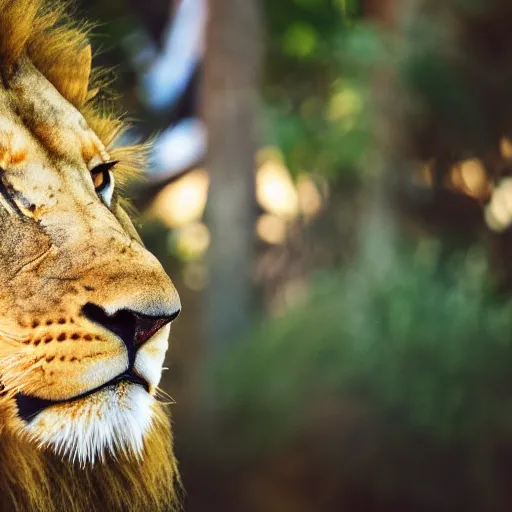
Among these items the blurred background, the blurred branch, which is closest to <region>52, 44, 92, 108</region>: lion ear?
the blurred background

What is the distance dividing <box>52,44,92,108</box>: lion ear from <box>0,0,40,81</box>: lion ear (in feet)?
0.13

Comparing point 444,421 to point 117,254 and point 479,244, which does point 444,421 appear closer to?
point 479,244

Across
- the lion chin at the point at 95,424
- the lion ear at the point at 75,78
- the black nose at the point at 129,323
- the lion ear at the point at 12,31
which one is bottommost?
the lion chin at the point at 95,424

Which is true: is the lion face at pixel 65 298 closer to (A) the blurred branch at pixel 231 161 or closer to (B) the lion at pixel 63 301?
(B) the lion at pixel 63 301

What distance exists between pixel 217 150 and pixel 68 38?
189 cm

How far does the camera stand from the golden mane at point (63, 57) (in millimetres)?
519

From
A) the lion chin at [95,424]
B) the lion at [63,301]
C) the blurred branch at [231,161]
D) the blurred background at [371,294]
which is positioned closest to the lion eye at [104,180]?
the lion at [63,301]

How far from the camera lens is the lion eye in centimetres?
56

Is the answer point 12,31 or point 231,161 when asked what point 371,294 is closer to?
point 231,161

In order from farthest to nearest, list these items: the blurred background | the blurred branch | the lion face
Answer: the blurred branch
the blurred background
the lion face

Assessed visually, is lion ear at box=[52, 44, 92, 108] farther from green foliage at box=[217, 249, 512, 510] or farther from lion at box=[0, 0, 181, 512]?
green foliage at box=[217, 249, 512, 510]

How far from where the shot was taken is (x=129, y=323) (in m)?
0.52

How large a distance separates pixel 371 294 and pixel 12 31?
Result: 2.14 m

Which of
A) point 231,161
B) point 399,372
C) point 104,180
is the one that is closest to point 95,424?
point 104,180
